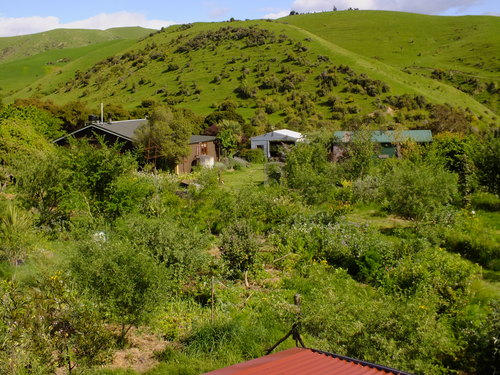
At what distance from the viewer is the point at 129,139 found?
33.6m

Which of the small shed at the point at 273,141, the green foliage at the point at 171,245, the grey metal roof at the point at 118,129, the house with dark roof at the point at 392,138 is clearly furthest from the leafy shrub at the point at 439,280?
the small shed at the point at 273,141

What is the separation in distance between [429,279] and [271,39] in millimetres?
84113

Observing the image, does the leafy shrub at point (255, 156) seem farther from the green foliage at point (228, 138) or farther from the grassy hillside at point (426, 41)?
the grassy hillside at point (426, 41)

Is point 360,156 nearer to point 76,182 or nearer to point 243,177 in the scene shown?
point 243,177

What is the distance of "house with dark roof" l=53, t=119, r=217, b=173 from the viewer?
112ft

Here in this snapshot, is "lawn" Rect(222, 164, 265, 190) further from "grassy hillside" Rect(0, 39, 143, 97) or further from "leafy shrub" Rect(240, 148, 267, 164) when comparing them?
"grassy hillside" Rect(0, 39, 143, 97)

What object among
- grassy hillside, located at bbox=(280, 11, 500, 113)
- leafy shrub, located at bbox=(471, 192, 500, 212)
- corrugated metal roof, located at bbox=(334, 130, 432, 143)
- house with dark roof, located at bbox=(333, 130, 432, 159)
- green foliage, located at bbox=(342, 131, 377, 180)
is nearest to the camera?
leafy shrub, located at bbox=(471, 192, 500, 212)

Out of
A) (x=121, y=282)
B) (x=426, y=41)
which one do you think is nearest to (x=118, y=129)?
(x=121, y=282)

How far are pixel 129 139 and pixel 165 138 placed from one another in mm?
2746

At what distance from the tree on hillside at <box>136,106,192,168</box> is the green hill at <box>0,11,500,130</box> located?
2390 centimetres

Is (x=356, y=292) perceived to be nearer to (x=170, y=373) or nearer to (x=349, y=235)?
(x=349, y=235)

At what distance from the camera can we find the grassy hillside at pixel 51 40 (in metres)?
165

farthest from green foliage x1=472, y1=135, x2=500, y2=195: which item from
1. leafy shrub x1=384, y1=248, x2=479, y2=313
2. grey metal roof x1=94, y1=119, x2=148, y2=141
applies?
grey metal roof x1=94, y1=119, x2=148, y2=141

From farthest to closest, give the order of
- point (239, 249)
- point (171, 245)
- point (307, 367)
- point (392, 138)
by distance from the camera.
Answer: point (392, 138)
point (239, 249)
point (171, 245)
point (307, 367)
